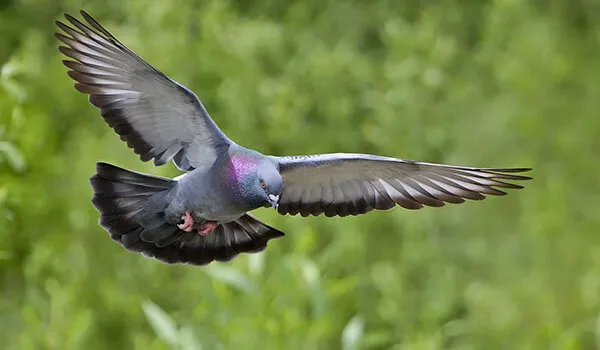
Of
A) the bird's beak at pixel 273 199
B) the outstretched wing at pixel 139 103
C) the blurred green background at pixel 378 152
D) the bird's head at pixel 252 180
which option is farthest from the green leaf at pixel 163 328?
the bird's beak at pixel 273 199

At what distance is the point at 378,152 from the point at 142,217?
2247 mm

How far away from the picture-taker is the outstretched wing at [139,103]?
232 cm

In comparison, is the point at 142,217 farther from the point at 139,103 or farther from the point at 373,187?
the point at 373,187

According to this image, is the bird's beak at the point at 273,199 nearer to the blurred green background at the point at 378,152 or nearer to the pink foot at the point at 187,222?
the pink foot at the point at 187,222

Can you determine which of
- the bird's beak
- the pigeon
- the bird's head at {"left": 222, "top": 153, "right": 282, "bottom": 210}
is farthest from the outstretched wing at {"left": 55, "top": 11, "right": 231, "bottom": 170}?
the bird's beak

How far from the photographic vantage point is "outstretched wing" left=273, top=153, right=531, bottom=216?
2.53 meters

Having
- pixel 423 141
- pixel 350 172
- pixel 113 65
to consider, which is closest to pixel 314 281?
pixel 350 172

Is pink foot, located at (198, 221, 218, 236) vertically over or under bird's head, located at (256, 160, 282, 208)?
under

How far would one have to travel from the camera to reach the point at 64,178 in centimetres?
415

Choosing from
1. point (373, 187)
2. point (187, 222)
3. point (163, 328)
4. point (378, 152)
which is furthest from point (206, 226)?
point (378, 152)

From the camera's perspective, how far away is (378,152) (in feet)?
15.1

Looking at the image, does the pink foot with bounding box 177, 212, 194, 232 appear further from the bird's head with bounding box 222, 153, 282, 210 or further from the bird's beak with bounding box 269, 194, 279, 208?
the bird's beak with bounding box 269, 194, 279, 208

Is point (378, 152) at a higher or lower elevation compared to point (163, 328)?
higher

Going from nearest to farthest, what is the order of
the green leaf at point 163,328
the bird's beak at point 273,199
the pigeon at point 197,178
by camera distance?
1. the bird's beak at point 273,199
2. the pigeon at point 197,178
3. the green leaf at point 163,328
